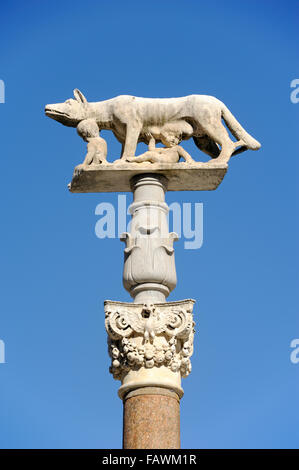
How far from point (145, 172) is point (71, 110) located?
2.02 m

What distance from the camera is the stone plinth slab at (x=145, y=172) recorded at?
17266 millimetres

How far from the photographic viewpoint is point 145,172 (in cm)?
1730

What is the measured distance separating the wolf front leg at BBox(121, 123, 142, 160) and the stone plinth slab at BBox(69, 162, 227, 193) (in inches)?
14.6

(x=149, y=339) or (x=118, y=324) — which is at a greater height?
(x=118, y=324)

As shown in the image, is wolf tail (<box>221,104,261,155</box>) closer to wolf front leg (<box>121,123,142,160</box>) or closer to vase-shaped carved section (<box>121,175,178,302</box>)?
wolf front leg (<box>121,123,142,160</box>)

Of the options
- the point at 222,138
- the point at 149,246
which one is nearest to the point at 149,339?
the point at 149,246

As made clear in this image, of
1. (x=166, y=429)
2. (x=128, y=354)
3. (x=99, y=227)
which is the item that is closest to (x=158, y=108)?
(x=99, y=227)

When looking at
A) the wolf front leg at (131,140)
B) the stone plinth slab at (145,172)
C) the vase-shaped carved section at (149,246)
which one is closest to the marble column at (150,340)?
the vase-shaped carved section at (149,246)

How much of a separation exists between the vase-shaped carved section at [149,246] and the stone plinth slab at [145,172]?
19 centimetres

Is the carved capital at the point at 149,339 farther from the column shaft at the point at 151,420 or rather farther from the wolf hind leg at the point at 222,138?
the wolf hind leg at the point at 222,138

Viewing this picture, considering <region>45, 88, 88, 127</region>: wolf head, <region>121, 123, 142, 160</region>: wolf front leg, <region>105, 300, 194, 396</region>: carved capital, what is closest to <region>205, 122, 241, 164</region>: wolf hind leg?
<region>121, 123, 142, 160</region>: wolf front leg

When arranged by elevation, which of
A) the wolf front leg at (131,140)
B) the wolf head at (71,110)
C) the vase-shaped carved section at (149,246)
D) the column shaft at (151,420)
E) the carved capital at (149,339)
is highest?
the wolf head at (71,110)

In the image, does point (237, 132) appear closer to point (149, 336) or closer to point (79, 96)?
point (79, 96)
